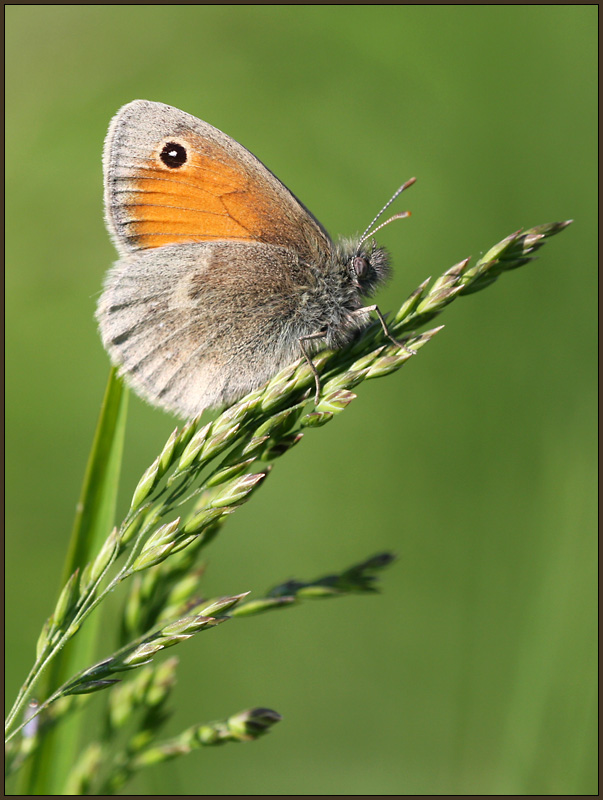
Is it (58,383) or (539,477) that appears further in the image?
(58,383)

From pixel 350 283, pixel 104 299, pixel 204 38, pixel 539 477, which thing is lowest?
pixel 539 477

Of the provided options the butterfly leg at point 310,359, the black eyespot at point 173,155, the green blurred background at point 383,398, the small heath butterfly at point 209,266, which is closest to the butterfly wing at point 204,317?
the small heath butterfly at point 209,266

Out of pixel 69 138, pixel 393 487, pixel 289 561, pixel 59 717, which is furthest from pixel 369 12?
pixel 59 717

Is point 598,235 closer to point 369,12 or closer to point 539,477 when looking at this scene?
point 539,477

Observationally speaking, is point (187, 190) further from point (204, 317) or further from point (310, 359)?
point (310, 359)

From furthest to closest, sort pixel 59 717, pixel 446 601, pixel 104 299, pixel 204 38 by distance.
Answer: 1. pixel 204 38
2. pixel 446 601
3. pixel 104 299
4. pixel 59 717

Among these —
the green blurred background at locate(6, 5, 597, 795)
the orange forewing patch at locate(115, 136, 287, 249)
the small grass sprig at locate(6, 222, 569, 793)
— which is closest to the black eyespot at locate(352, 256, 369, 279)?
the orange forewing patch at locate(115, 136, 287, 249)

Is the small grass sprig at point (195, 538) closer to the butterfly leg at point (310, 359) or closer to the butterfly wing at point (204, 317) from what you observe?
the butterfly leg at point (310, 359)
